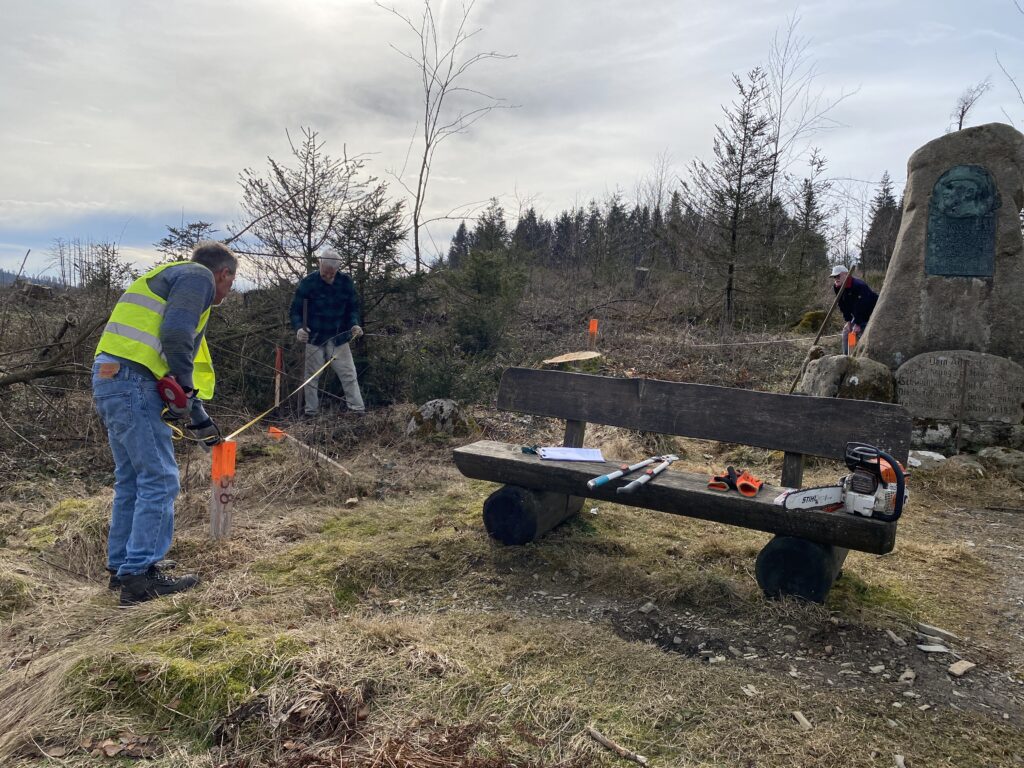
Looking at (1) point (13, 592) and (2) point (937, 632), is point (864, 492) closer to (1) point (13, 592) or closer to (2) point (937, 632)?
(2) point (937, 632)

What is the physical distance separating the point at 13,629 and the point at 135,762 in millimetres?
1398

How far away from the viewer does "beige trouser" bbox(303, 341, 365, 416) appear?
295 inches

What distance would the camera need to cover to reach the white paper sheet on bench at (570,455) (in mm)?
4113

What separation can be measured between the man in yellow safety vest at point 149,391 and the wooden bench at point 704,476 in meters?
1.65

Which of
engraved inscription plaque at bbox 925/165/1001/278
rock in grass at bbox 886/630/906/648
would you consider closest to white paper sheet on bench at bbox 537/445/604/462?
rock in grass at bbox 886/630/906/648

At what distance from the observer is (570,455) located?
417cm

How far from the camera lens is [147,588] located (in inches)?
133

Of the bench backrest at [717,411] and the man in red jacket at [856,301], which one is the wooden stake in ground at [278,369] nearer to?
the bench backrest at [717,411]

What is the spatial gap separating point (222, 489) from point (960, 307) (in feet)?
22.2

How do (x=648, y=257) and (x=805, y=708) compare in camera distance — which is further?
(x=648, y=257)

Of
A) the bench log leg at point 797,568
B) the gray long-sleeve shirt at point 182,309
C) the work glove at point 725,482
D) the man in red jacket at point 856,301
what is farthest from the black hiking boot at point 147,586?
the man in red jacket at point 856,301

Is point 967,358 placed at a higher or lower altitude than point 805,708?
higher

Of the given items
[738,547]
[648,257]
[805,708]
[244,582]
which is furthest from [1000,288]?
[648,257]

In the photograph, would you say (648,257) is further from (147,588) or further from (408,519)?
(147,588)
